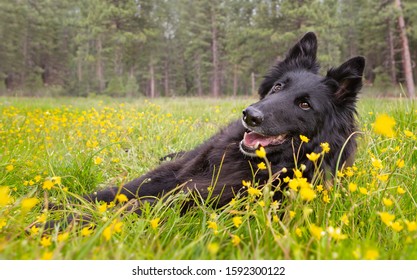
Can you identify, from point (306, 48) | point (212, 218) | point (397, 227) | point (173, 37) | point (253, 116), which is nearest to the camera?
point (397, 227)

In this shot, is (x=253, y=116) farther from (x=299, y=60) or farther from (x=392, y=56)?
(x=392, y=56)

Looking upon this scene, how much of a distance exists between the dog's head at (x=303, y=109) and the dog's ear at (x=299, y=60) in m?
0.28

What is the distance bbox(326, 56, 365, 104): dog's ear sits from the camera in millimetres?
2490

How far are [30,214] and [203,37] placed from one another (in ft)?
109

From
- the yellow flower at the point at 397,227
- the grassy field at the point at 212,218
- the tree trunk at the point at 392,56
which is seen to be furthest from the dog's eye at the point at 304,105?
the tree trunk at the point at 392,56

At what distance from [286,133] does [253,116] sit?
0.33m

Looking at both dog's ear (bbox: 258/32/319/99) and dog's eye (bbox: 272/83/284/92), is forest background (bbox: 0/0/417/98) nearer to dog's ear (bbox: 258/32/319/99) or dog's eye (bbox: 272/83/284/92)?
dog's ear (bbox: 258/32/319/99)

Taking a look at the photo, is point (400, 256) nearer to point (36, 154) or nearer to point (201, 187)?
point (201, 187)

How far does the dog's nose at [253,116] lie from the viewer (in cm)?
239

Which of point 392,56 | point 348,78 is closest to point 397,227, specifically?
point 348,78

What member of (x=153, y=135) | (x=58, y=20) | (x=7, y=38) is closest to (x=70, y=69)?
(x=58, y=20)

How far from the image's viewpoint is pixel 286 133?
2504 millimetres

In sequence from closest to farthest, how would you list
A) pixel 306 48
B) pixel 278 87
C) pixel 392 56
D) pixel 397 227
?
pixel 397 227 → pixel 278 87 → pixel 306 48 → pixel 392 56

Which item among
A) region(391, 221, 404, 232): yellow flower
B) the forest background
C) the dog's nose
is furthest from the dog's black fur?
the forest background
